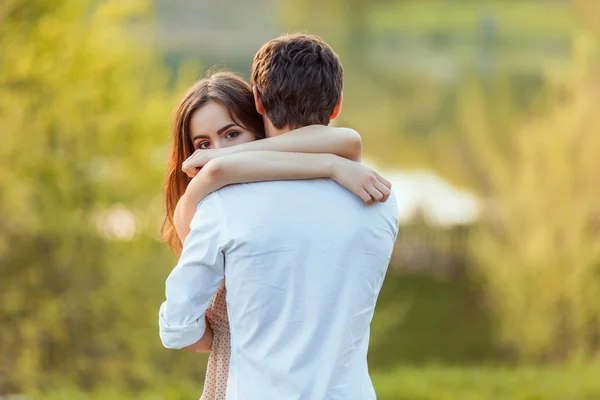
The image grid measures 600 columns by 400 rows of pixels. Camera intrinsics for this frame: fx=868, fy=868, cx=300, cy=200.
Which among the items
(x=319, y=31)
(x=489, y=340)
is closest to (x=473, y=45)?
(x=319, y=31)

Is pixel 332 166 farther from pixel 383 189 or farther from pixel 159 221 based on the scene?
pixel 159 221

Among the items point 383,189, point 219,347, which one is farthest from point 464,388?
point 383,189

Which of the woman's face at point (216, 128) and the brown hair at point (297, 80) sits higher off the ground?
the brown hair at point (297, 80)

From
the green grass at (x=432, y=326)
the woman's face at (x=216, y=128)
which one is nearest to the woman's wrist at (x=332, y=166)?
the woman's face at (x=216, y=128)

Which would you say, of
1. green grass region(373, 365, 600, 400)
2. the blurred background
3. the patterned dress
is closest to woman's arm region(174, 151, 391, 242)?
the patterned dress

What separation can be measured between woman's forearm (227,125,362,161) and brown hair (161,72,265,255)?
0.68ft

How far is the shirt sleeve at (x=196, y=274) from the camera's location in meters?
1.62

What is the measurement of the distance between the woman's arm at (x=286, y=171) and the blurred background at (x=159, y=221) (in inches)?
43.5

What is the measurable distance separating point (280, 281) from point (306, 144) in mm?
281

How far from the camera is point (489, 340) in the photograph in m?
12.5

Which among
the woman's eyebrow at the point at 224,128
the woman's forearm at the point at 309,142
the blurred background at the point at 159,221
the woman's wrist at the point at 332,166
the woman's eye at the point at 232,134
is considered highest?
the woman's forearm at the point at 309,142

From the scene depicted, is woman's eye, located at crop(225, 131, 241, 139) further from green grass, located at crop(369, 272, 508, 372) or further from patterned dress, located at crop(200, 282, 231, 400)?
green grass, located at crop(369, 272, 508, 372)

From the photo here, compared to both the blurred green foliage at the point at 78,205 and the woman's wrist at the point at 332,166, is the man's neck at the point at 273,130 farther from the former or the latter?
the blurred green foliage at the point at 78,205

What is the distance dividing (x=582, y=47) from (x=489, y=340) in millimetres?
5060
